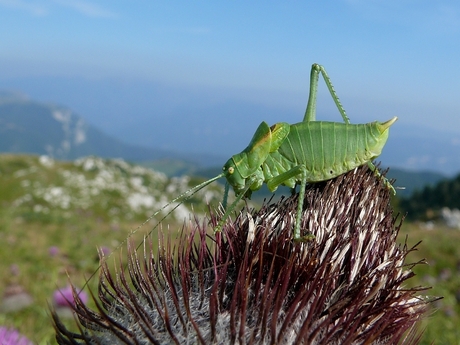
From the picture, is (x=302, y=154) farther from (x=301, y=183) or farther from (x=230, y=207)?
(x=230, y=207)

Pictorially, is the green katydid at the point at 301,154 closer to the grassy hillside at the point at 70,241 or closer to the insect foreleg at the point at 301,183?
the insect foreleg at the point at 301,183

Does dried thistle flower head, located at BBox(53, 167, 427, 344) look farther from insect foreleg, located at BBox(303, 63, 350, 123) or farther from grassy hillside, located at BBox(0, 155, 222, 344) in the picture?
insect foreleg, located at BBox(303, 63, 350, 123)

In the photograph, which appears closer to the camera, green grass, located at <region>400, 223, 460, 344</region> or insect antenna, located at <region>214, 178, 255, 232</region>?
insect antenna, located at <region>214, 178, 255, 232</region>

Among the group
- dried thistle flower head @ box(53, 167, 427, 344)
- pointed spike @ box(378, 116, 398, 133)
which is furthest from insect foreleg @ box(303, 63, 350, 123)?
dried thistle flower head @ box(53, 167, 427, 344)

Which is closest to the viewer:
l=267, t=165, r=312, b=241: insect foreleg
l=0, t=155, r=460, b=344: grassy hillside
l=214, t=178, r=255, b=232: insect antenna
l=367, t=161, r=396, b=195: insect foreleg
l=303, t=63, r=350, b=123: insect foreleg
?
l=267, t=165, r=312, b=241: insect foreleg

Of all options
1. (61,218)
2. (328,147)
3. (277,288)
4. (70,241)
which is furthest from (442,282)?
(61,218)

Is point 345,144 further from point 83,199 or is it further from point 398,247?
point 83,199
